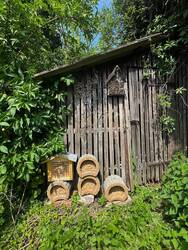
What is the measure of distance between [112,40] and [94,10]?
4064mm

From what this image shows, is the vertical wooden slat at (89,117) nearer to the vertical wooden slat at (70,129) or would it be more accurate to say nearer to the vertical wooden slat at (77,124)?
the vertical wooden slat at (77,124)

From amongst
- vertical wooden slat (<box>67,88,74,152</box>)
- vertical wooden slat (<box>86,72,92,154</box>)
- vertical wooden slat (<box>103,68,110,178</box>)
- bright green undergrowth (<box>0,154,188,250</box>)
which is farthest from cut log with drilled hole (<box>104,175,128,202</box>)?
vertical wooden slat (<box>67,88,74,152</box>)

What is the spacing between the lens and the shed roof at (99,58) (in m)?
4.52

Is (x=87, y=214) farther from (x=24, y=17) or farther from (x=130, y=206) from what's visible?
(x=24, y=17)

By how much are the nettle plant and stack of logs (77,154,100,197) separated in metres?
0.48

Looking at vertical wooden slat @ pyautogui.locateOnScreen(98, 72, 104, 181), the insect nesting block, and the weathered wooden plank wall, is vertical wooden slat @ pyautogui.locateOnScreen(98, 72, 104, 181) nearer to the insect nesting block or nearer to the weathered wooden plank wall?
the weathered wooden plank wall

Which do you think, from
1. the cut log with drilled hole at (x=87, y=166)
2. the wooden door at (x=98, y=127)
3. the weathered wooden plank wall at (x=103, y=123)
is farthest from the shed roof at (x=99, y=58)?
the cut log with drilled hole at (x=87, y=166)

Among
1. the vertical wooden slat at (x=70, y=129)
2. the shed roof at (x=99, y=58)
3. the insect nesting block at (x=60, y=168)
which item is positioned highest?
the shed roof at (x=99, y=58)

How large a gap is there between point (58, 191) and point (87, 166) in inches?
26.8

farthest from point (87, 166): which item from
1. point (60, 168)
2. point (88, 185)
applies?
point (60, 168)

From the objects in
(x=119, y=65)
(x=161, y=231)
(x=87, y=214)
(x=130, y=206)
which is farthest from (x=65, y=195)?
(x=119, y=65)

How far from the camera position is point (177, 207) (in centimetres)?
354

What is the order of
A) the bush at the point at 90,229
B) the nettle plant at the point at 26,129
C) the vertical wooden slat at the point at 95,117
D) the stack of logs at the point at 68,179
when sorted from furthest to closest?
1. the vertical wooden slat at the point at 95,117
2. the stack of logs at the point at 68,179
3. the nettle plant at the point at 26,129
4. the bush at the point at 90,229

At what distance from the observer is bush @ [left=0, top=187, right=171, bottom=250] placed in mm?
3342
